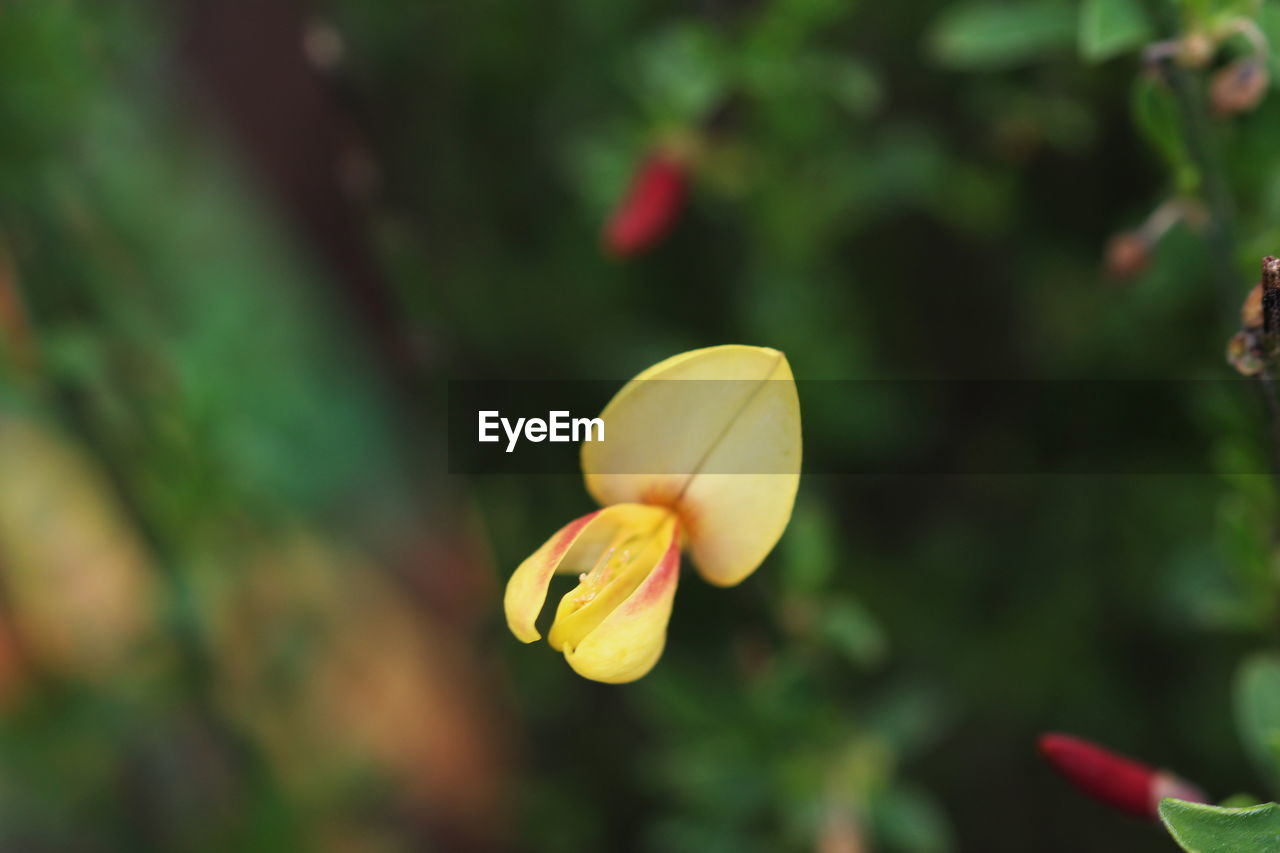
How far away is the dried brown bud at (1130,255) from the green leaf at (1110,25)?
4.8 inches

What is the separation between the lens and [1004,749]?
1.26 m

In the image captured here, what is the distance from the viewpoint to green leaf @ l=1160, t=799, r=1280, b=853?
1.45 ft

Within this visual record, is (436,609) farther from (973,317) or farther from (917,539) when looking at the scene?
(973,317)

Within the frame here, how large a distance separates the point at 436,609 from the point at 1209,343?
1152 millimetres

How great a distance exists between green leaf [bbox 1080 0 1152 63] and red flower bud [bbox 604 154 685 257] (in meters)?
0.34

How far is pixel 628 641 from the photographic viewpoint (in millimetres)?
494

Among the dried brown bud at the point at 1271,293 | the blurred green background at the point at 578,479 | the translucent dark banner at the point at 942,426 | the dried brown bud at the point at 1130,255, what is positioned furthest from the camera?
the translucent dark banner at the point at 942,426

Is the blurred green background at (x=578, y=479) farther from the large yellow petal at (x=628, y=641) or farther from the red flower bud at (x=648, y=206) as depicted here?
the large yellow petal at (x=628, y=641)

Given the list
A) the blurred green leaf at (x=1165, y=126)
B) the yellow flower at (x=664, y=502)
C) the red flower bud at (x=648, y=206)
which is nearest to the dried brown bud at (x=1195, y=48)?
the blurred green leaf at (x=1165, y=126)

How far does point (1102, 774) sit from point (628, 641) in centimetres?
26

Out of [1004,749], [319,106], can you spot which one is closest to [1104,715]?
[1004,749]

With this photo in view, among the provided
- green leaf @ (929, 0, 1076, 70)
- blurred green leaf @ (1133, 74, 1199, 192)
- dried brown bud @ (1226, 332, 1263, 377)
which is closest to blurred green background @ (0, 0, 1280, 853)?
green leaf @ (929, 0, 1076, 70)

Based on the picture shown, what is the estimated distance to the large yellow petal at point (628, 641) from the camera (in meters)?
0.49

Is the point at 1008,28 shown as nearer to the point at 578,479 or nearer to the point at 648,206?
the point at 648,206
